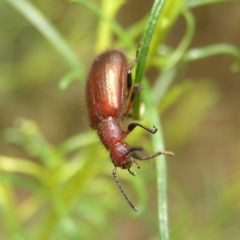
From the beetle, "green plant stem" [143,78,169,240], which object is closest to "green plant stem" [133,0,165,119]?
"green plant stem" [143,78,169,240]

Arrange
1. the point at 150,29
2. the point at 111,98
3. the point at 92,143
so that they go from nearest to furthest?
the point at 150,29, the point at 111,98, the point at 92,143

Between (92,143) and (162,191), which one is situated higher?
(92,143)

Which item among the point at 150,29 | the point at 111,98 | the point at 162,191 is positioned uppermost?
the point at 111,98

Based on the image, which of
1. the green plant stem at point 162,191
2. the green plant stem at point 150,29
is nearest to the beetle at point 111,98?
the green plant stem at point 162,191

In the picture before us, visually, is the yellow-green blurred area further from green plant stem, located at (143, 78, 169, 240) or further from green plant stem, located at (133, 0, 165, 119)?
green plant stem, located at (133, 0, 165, 119)

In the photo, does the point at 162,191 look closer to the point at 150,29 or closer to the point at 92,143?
the point at 150,29

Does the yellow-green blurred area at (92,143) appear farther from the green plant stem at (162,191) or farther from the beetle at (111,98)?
the green plant stem at (162,191)

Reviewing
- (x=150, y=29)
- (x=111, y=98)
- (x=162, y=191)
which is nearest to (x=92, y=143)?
(x=111, y=98)
